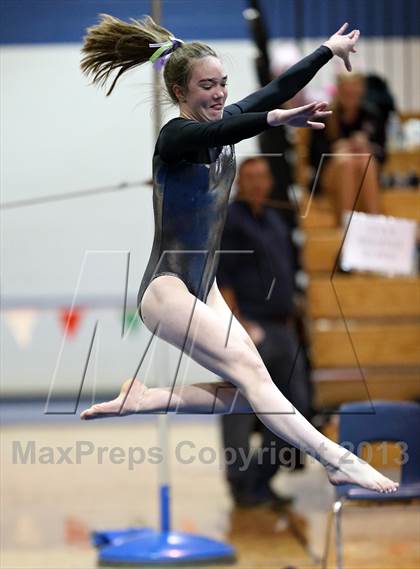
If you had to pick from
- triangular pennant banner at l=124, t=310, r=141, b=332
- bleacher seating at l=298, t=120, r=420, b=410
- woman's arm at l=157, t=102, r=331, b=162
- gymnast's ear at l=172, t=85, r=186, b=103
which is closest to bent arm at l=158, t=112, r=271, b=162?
woman's arm at l=157, t=102, r=331, b=162

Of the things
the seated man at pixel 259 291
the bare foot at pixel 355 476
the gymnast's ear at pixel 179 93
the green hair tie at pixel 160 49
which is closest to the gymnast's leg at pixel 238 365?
the bare foot at pixel 355 476

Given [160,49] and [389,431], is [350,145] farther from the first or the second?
[160,49]

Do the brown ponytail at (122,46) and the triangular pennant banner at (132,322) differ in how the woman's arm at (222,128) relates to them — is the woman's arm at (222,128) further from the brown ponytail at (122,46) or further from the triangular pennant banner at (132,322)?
the triangular pennant banner at (132,322)

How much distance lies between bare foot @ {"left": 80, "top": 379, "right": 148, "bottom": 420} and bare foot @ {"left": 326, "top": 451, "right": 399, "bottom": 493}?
0.52 metres

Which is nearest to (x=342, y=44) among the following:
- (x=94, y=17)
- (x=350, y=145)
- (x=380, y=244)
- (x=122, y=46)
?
(x=122, y=46)

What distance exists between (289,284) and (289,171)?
0.70m

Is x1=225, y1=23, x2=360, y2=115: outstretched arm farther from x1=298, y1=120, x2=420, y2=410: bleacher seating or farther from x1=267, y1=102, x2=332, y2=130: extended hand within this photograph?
x1=298, y1=120, x2=420, y2=410: bleacher seating

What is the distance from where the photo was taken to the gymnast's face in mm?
3180

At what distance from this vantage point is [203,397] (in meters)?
3.38

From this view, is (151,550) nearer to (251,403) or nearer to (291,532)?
(291,532)

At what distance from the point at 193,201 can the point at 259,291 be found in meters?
2.70

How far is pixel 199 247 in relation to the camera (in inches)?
128

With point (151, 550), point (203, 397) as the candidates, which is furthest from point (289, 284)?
point (203, 397)

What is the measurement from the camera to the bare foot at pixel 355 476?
10.4 feet
